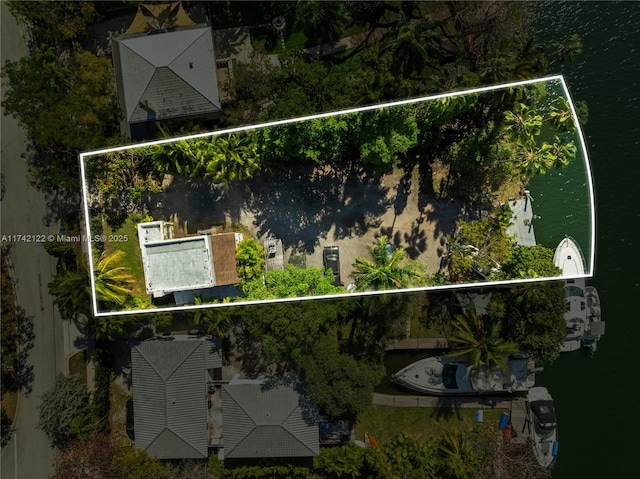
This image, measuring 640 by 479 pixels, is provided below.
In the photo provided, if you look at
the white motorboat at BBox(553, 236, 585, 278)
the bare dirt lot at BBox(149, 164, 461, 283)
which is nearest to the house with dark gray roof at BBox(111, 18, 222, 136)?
the bare dirt lot at BBox(149, 164, 461, 283)

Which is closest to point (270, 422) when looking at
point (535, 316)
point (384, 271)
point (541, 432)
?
point (384, 271)

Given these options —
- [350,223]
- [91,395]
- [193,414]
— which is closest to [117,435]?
[91,395]

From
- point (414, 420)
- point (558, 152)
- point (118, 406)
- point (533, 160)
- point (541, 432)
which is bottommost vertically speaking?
point (541, 432)

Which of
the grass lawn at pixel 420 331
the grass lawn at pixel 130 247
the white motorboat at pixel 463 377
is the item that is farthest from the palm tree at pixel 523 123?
the grass lawn at pixel 130 247

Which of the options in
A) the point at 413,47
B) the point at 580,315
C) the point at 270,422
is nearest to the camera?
the point at 413,47

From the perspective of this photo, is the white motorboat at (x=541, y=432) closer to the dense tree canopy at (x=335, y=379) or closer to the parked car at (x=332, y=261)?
the dense tree canopy at (x=335, y=379)

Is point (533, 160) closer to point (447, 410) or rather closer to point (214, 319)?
point (447, 410)
